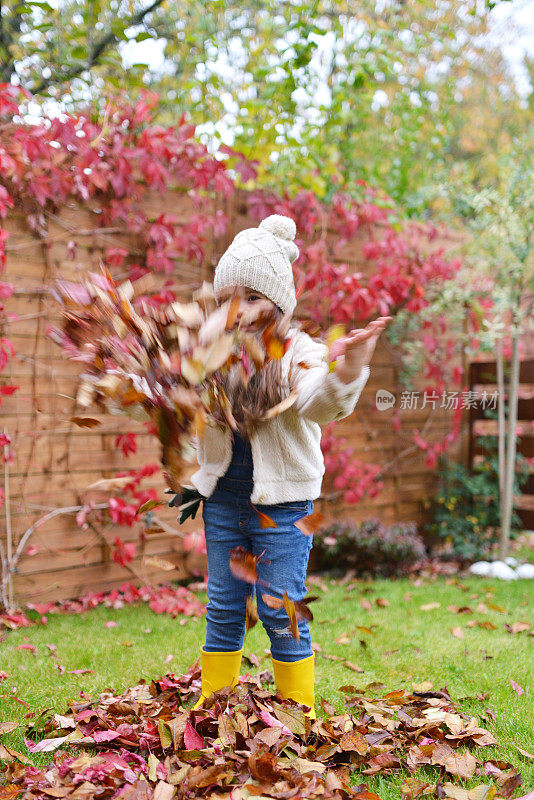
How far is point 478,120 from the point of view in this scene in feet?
35.8

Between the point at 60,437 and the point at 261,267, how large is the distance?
6.32ft

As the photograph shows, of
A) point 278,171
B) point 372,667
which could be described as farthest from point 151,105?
point 372,667

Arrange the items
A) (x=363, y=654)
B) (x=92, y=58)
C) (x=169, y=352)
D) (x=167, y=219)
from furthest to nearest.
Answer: (x=92, y=58) < (x=167, y=219) < (x=363, y=654) < (x=169, y=352)

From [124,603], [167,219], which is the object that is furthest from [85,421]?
[167,219]

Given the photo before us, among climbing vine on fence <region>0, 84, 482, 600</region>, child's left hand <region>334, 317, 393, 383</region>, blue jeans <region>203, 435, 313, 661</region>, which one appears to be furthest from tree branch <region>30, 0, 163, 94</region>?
child's left hand <region>334, 317, 393, 383</region>

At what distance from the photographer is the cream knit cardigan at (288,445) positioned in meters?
1.82

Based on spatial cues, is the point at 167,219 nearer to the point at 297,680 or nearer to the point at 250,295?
the point at 250,295

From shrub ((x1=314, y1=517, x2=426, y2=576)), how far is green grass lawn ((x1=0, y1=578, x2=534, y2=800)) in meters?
0.40

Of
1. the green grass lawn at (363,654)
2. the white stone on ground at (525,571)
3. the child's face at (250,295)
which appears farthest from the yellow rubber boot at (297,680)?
the white stone on ground at (525,571)

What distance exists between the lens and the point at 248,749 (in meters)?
1.72

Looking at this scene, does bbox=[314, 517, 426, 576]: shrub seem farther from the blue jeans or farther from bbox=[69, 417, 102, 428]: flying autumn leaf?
bbox=[69, 417, 102, 428]: flying autumn leaf

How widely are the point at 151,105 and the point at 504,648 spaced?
3227 mm

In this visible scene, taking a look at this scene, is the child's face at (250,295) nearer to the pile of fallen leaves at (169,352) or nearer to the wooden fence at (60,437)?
the pile of fallen leaves at (169,352)

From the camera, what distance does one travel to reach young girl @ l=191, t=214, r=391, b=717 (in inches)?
72.8
